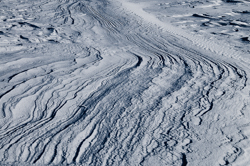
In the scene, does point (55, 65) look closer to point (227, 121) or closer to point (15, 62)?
point (15, 62)

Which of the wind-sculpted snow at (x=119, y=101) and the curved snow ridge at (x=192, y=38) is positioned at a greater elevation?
the curved snow ridge at (x=192, y=38)

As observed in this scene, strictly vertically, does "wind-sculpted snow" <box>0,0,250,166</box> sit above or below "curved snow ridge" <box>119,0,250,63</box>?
below

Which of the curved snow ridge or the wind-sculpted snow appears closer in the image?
the wind-sculpted snow

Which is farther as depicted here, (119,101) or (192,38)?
(192,38)

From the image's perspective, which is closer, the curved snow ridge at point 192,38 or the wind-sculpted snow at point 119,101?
the wind-sculpted snow at point 119,101

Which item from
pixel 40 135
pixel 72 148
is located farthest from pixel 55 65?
pixel 72 148
